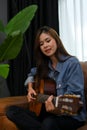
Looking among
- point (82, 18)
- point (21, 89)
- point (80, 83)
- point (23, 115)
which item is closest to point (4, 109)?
point (23, 115)

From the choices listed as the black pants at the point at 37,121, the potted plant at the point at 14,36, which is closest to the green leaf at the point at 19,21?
the potted plant at the point at 14,36

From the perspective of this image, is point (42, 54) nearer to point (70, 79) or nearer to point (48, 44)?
point (48, 44)

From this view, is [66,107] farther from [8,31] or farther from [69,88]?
[8,31]

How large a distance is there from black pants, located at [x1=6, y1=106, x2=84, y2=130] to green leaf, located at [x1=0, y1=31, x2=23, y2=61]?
37 centimetres

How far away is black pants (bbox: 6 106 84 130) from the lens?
1.77m

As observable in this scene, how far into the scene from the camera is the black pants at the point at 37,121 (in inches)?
69.8

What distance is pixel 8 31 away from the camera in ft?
6.61

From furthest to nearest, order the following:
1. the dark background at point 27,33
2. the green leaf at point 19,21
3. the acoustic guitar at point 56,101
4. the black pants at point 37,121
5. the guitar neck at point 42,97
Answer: the dark background at point 27,33 < the green leaf at point 19,21 < the guitar neck at point 42,97 < the black pants at point 37,121 < the acoustic guitar at point 56,101

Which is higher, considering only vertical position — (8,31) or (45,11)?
(45,11)

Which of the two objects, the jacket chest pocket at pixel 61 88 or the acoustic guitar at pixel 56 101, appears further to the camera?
the jacket chest pocket at pixel 61 88

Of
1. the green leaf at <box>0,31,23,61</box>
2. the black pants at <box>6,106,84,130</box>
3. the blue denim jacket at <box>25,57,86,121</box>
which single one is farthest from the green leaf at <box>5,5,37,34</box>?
the black pants at <box>6,106,84,130</box>

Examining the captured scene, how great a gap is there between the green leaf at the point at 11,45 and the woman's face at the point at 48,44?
0.21m

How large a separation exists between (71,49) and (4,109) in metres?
1.24

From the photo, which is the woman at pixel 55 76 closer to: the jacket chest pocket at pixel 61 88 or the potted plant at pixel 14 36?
the jacket chest pocket at pixel 61 88
